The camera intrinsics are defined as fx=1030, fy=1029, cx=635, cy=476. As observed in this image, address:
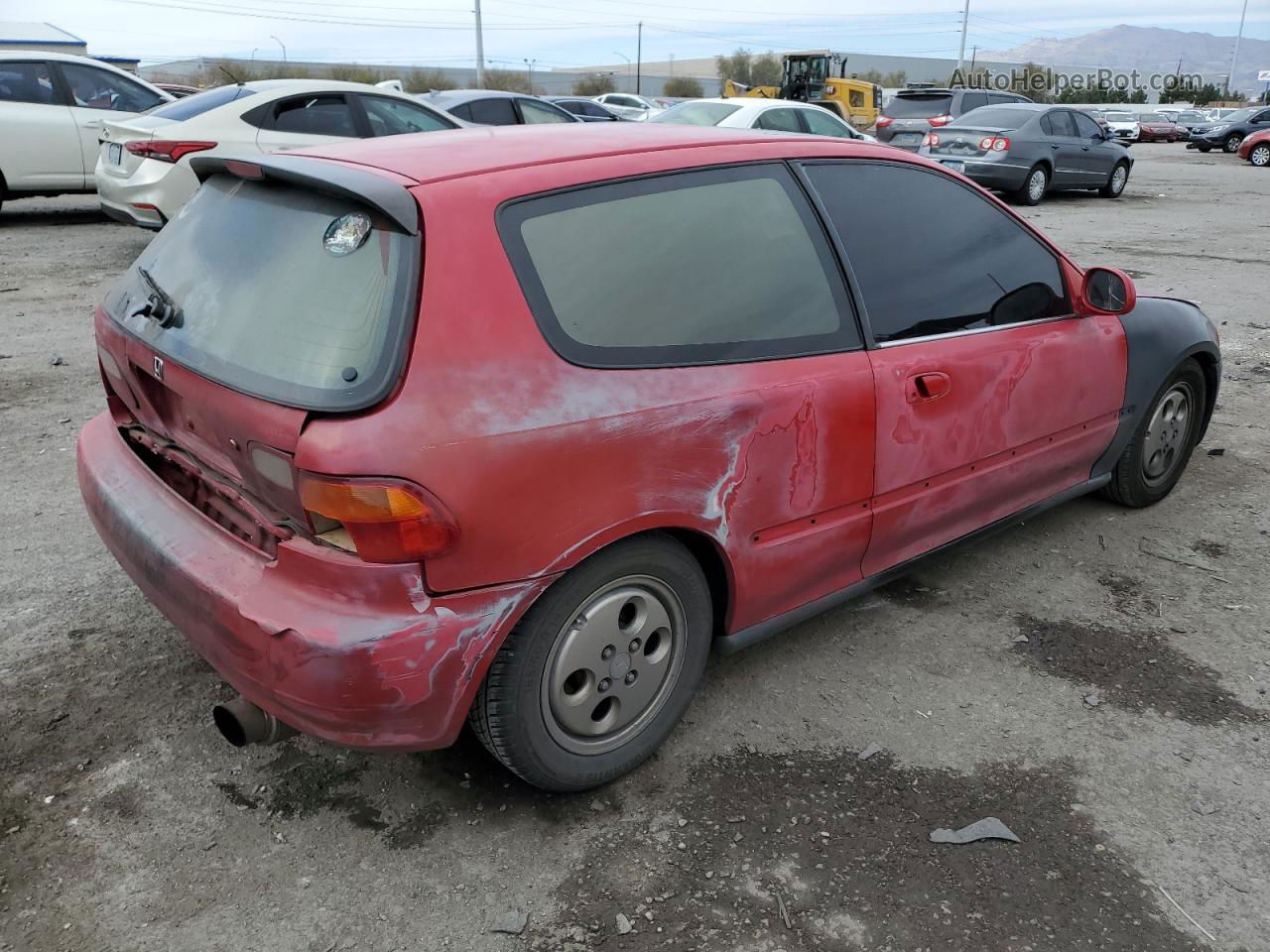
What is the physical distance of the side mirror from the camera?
12.0 ft

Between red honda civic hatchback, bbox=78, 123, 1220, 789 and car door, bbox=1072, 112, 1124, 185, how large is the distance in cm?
1580

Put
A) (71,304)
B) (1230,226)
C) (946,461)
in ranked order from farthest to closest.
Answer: (1230,226)
(71,304)
(946,461)

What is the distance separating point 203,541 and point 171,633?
3.34ft

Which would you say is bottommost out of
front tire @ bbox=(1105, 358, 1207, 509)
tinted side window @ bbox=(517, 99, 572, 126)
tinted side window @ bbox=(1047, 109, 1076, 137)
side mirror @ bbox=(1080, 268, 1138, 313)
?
front tire @ bbox=(1105, 358, 1207, 509)

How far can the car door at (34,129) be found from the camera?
10.6 metres

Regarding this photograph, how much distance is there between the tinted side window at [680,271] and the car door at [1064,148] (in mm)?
15294

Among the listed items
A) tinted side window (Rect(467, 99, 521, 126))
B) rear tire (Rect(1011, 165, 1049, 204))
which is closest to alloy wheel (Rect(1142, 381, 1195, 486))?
tinted side window (Rect(467, 99, 521, 126))

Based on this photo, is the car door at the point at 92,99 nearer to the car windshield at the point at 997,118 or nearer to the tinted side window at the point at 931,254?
the tinted side window at the point at 931,254

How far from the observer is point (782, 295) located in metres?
2.79

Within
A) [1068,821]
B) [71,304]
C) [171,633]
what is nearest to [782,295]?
[1068,821]

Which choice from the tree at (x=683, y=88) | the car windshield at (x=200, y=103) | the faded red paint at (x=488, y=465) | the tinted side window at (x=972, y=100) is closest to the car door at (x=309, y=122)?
the car windshield at (x=200, y=103)

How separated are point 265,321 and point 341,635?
2.50 feet

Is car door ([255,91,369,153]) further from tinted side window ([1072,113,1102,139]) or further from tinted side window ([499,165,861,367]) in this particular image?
tinted side window ([1072,113,1102,139])

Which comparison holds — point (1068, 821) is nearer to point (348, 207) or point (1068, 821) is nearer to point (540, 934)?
point (540, 934)
